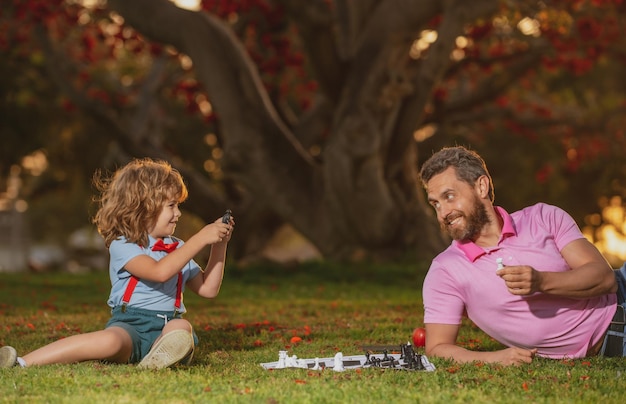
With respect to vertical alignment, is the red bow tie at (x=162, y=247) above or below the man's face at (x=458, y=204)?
below

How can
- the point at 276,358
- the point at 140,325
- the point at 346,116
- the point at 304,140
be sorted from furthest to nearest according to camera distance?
the point at 304,140
the point at 346,116
the point at 276,358
the point at 140,325

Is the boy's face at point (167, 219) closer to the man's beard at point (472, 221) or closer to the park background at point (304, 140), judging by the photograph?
the park background at point (304, 140)

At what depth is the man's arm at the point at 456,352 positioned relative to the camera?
17.2ft

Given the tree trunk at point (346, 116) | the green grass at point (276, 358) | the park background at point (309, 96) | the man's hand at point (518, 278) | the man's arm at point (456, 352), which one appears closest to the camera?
the green grass at point (276, 358)

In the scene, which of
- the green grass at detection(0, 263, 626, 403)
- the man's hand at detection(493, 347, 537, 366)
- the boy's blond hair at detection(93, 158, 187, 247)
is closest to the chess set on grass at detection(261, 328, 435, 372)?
the green grass at detection(0, 263, 626, 403)

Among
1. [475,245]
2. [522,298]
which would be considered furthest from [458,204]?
[522,298]

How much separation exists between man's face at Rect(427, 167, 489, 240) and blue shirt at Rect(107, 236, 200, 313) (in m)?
1.59

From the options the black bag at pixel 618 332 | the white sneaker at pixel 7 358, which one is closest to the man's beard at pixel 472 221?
the black bag at pixel 618 332

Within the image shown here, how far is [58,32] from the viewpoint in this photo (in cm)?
1948

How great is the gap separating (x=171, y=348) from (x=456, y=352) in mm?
A: 1550

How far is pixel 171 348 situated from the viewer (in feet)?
16.9

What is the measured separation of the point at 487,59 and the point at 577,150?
21.7 ft

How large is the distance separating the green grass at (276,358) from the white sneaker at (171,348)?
0.29ft

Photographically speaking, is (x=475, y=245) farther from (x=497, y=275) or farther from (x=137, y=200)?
(x=137, y=200)
